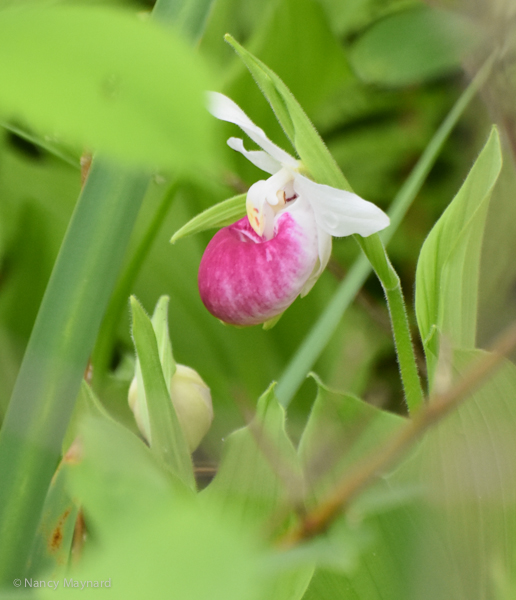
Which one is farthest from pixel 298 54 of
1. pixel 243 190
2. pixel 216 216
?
pixel 216 216

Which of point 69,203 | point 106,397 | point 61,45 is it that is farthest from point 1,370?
point 61,45

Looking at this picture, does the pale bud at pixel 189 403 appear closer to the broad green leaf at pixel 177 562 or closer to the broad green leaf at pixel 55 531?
the broad green leaf at pixel 55 531

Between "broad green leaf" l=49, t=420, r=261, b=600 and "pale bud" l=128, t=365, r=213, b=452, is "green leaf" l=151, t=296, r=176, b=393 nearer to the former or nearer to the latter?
"pale bud" l=128, t=365, r=213, b=452

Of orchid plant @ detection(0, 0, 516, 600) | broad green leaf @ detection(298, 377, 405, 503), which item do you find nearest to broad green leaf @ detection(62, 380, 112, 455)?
orchid plant @ detection(0, 0, 516, 600)

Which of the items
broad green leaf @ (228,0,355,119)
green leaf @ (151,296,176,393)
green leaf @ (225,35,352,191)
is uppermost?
broad green leaf @ (228,0,355,119)

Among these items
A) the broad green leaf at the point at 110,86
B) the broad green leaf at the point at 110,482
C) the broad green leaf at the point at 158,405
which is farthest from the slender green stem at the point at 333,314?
the broad green leaf at the point at 110,86

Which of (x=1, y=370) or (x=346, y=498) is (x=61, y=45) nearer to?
(x=346, y=498)
